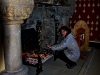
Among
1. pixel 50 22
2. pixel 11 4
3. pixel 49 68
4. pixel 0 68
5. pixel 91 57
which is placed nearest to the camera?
pixel 11 4

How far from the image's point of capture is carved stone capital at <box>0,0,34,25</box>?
2.62 metres

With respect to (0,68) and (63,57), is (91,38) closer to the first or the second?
(63,57)

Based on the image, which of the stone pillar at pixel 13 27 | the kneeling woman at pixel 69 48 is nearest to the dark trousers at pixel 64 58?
the kneeling woman at pixel 69 48

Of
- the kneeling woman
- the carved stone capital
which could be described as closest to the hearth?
the kneeling woman

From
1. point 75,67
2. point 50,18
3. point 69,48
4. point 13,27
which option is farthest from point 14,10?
point 50,18

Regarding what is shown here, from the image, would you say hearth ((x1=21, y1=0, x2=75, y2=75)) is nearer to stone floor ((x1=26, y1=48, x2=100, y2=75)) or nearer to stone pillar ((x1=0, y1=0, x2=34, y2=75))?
stone floor ((x1=26, y1=48, x2=100, y2=75))

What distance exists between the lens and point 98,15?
24.2 feet

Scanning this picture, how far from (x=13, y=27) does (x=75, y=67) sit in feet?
7.88

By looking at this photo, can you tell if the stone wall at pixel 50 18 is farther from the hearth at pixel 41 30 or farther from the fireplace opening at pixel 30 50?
the fireplace opening at pixel 30 50

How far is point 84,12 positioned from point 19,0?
5.31m

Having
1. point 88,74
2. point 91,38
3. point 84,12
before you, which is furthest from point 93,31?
point 88,74

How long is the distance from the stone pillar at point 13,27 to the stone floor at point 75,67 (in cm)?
115

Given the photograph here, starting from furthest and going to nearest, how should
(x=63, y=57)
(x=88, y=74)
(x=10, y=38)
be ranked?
(x=63, y=57) → (x=88, y=74) → (x=10, y=38)

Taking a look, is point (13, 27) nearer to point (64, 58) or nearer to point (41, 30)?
point (41, 30)
